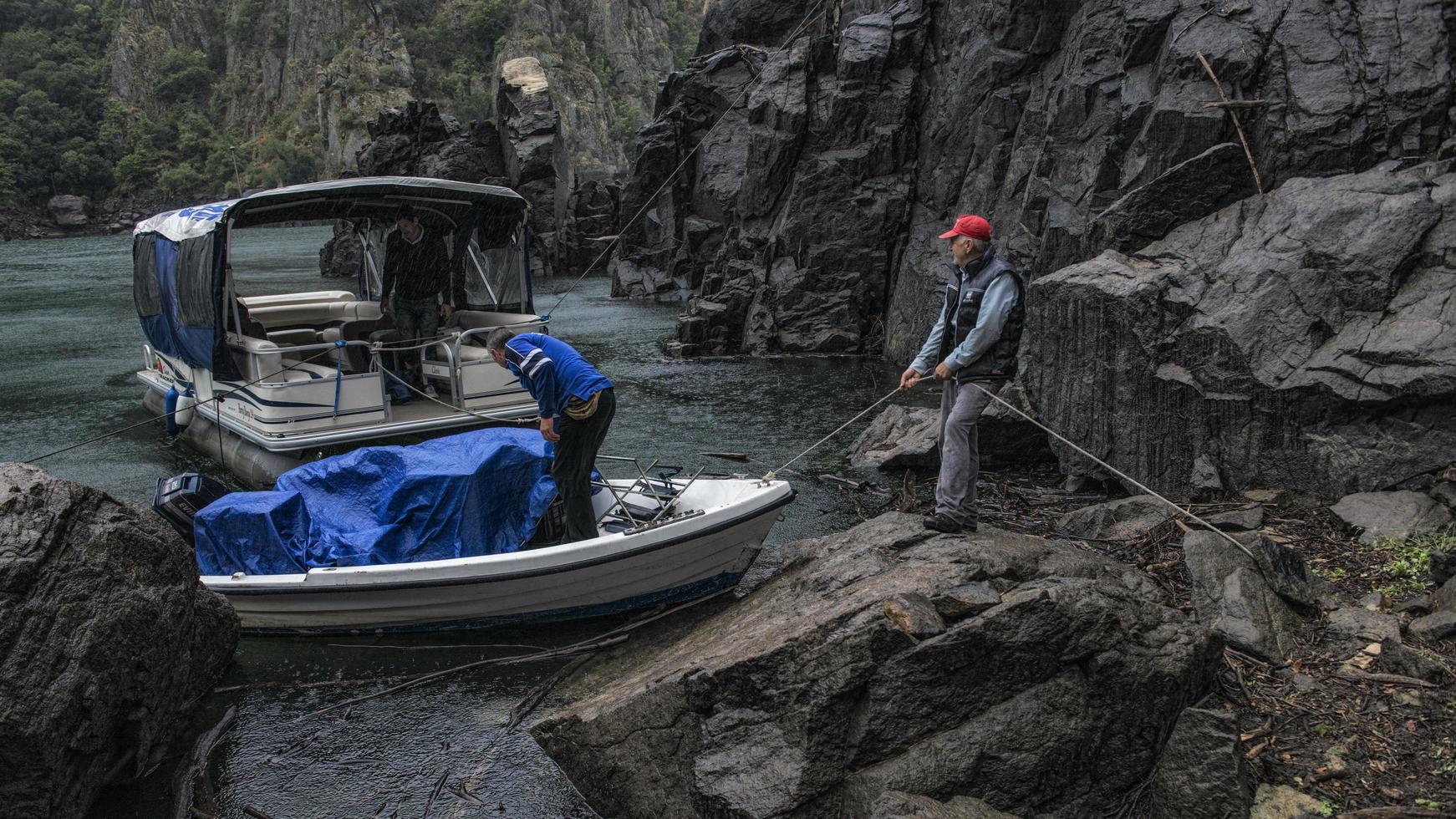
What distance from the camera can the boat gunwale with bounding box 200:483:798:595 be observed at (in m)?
6.92

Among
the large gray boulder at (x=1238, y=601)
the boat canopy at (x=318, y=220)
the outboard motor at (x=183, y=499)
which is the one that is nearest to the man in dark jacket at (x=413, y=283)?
the boat canopy at (x=318, y=220)

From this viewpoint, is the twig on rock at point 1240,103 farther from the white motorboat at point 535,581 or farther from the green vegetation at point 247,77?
the green vegetation at point 247,77

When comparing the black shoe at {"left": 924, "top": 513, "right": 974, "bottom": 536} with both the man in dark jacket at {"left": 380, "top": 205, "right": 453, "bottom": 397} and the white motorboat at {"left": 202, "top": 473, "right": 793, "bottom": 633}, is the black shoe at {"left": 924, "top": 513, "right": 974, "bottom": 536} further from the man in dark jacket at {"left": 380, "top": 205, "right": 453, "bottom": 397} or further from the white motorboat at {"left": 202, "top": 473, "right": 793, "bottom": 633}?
the man in dark jacket at {"left": 380, "top": 205, "right": 453, "bottom": 397}

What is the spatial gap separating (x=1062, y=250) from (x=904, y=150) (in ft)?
23.4

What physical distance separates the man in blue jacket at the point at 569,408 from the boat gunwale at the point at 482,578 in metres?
0.51

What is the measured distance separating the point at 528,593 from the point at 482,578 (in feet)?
1.20

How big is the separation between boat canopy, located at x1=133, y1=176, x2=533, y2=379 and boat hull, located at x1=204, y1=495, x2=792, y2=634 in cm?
487

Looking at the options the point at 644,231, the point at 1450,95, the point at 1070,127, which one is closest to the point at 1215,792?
the point at 1450,95

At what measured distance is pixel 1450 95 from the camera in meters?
9.00

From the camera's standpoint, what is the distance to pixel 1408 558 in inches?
243

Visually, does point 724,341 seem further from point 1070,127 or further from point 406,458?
point 406,458

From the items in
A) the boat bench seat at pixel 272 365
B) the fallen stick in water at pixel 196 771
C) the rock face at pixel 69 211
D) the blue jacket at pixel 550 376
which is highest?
the blue jacket at pixel 550 376

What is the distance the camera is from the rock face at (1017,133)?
957 centimetres

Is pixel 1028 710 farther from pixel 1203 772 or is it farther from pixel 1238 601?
pixel 1238 601
